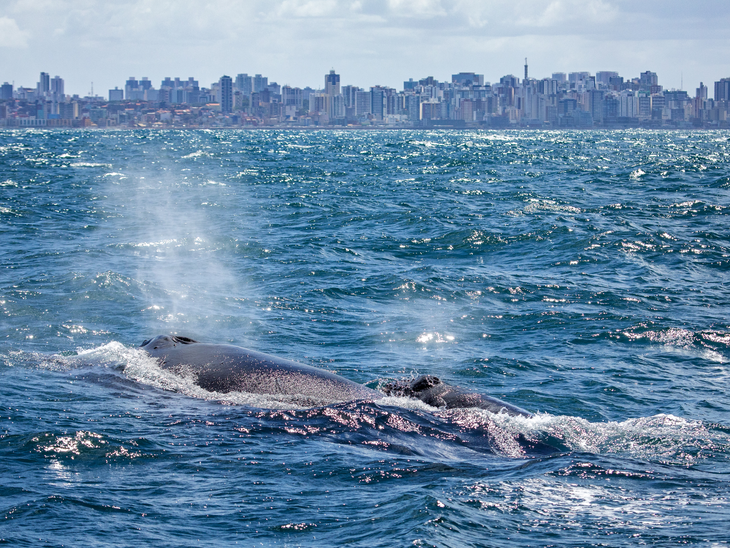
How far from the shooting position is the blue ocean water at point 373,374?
7.04 metres

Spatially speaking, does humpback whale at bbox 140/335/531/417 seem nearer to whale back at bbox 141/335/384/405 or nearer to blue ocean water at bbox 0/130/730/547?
whale back at bbox 141/335/384/405

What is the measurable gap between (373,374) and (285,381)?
251 centimetres

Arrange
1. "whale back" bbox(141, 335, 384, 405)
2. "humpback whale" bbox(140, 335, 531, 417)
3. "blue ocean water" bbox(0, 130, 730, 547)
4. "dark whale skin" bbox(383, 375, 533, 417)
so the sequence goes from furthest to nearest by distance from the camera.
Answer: "whale back" bbox(141, 335, 384, 405), "humpback whale" bbox(140, 335, 531, 417), "dark whale skin" bbox(383, 375, 533, 417), "blue ocean water" bbox(0, 130, 730, 547)

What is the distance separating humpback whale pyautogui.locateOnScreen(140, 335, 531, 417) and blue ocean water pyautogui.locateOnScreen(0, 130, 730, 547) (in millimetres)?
280

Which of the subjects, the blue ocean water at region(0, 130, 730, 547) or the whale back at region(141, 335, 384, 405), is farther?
the whale back at region(141, 335, 384, 405)

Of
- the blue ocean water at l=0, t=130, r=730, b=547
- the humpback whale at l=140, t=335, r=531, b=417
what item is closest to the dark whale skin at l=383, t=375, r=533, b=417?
the humpback whale at l=140, t=335, r=531, b=417

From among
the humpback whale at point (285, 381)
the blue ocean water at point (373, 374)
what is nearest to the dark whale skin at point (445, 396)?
the humpback whale at point (285, 381)

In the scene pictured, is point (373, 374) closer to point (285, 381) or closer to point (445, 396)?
point (285, 381)

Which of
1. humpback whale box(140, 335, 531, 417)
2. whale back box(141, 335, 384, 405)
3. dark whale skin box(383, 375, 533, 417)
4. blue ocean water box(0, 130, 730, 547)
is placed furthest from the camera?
whale back box(141, 335, 384, 405)

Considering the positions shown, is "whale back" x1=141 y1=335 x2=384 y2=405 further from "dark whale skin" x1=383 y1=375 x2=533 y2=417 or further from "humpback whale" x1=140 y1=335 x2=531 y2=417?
"dark whale skin" x1=383 y1=375 x2=533 y2=417

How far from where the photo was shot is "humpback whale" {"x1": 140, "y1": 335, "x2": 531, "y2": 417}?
31.8 ft

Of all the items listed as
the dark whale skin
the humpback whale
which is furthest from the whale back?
the dark whale skin

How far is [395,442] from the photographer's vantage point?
862 cm

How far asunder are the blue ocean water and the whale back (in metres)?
0.32
